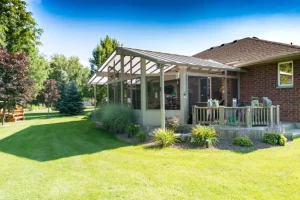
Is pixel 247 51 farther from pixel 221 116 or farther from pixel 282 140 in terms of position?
pixel 282 140

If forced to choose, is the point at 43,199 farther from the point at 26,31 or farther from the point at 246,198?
the point at 26,31

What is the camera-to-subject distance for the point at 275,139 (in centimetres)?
638

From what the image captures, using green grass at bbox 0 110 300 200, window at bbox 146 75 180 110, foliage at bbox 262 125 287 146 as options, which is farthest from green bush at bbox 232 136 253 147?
window at bbox 146 75 180 110

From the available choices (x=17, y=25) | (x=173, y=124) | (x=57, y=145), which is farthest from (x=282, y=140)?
(x=17, y=25)

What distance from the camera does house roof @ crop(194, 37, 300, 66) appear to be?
32.5 feet

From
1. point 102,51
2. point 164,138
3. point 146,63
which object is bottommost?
point 164,138

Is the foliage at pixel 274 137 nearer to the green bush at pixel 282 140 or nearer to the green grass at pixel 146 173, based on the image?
the green bush at pixel 282 140

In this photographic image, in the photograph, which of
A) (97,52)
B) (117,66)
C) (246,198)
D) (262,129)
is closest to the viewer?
(246,198)

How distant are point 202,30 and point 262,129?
33.0ft

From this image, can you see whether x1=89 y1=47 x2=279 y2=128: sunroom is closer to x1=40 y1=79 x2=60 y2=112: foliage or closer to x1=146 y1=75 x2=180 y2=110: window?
x1=146 y1=75 x2=180 y2=110: window

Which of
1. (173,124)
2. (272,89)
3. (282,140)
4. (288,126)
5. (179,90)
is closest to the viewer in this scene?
(282,140)

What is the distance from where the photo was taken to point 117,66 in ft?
35.9

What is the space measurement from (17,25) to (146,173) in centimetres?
1838

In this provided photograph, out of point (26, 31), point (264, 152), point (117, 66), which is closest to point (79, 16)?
point (117, 66)
